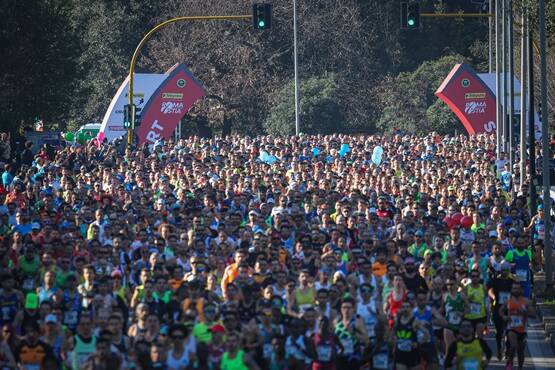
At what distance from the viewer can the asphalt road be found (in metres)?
18.8

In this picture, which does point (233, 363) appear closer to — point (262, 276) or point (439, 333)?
point (262, 276)

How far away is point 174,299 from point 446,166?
889 inches

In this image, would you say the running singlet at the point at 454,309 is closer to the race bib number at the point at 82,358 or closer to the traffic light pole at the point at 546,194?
the race bib number at the point at 82,358

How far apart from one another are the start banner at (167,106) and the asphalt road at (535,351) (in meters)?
33.0

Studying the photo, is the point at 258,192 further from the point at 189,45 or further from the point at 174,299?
the point at 189,45

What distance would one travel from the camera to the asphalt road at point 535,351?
18812mm

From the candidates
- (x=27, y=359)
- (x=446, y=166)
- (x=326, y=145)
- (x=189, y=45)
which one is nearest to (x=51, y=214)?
(x=27, y=359)

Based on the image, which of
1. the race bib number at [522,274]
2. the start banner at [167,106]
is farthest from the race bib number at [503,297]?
the start banner at [167,106]

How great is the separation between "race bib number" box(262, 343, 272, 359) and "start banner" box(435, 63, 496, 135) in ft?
140

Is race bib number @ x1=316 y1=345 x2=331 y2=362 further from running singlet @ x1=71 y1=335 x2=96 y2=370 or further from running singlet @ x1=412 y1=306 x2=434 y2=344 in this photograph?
running singlet @ x1=71 y1=335 x2=96 y2=370

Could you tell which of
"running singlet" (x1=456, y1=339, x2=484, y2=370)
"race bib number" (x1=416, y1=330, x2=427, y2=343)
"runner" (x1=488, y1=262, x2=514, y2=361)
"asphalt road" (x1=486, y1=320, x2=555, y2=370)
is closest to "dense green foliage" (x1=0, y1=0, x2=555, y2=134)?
"asphalt road" (x1=486, y1=320, x2=555, y2=370)

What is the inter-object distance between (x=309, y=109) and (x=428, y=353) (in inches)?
2369

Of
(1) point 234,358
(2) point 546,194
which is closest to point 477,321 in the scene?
(1) point 234,358

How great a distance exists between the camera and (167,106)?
54625 millimetres
